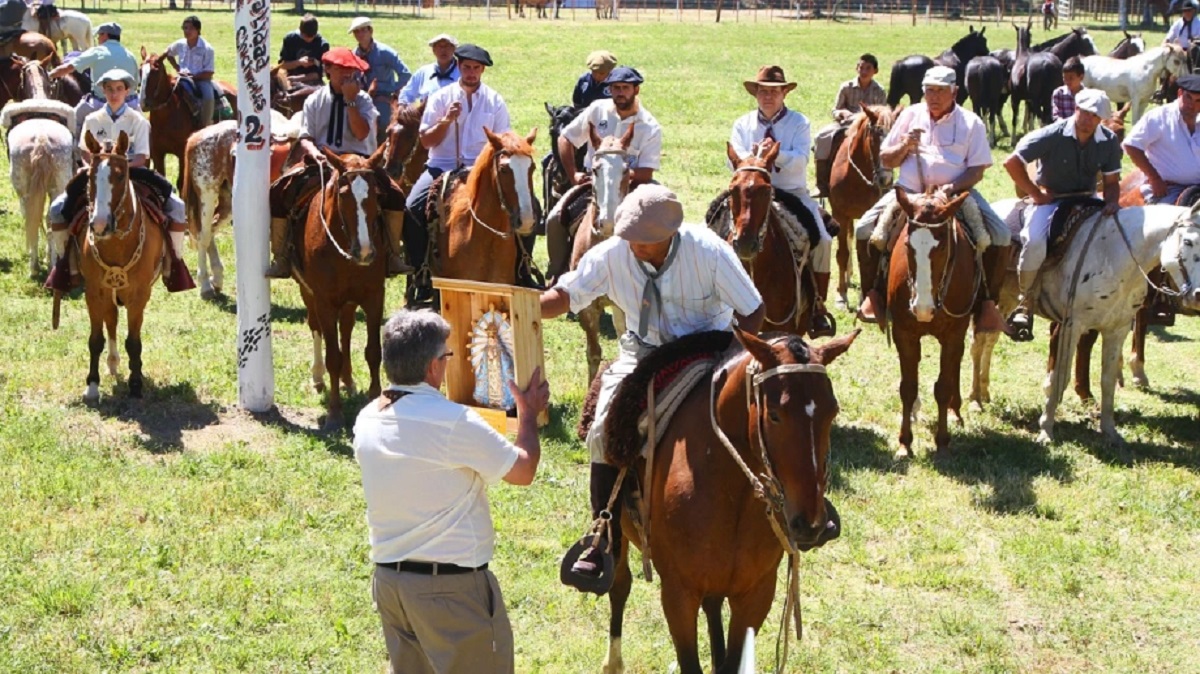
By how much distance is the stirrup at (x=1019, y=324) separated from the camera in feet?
39.0

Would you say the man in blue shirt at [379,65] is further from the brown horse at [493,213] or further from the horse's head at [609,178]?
the horse's head at [609,178]

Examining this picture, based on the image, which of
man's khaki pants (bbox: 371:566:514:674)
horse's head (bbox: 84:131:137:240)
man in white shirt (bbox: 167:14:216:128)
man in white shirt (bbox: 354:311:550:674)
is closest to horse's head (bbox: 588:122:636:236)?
horse's head (bbox: 84:131:137:240)

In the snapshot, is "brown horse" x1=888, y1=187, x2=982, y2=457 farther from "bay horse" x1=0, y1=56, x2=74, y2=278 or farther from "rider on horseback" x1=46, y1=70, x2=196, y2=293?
"bay horse" x1=0, y1=56, x2=74, y2=278

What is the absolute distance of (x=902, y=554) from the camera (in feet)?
29.8

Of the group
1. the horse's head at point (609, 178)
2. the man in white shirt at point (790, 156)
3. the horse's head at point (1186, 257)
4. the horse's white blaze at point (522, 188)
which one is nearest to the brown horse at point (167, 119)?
the horse's white blaze at point (522, 188)

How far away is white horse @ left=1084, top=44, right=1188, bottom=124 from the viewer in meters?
30.1

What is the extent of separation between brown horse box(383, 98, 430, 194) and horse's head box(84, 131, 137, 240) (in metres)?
2.21

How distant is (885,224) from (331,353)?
4.48 metres

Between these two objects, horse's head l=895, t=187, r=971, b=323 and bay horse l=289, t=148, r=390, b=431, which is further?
bay horse l=289, t=148, r=390, b=431

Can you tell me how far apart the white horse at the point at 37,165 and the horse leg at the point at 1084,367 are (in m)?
10.4

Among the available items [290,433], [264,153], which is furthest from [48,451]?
[264,153]

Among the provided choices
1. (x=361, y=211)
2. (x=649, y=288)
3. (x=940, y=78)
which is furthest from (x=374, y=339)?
(x=649, y=288)

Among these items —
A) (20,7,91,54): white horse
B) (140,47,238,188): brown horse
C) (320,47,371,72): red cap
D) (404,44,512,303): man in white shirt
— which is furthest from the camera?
(20,7,91,54): white horse

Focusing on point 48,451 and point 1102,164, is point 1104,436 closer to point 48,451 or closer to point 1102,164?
point 1102,164
